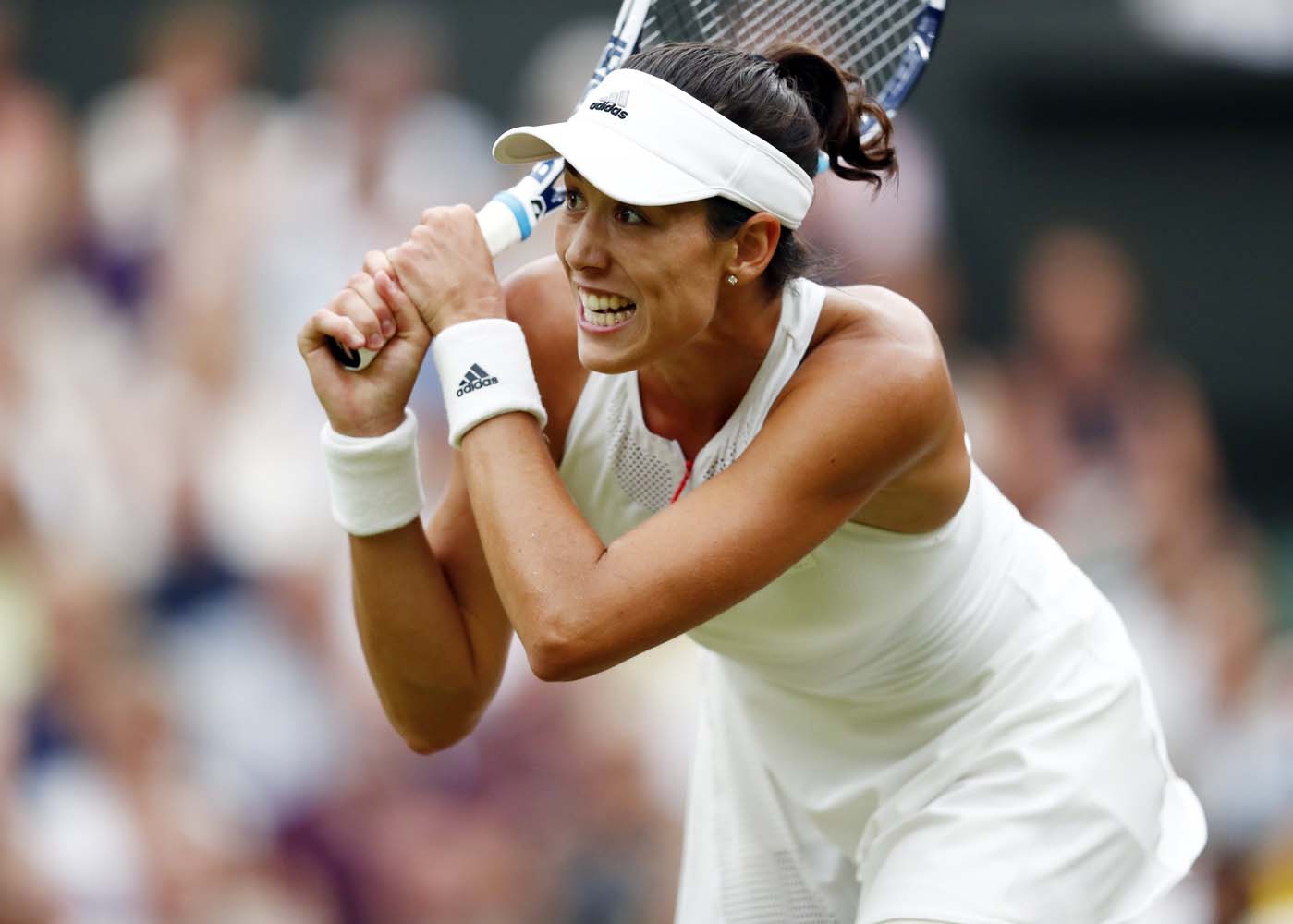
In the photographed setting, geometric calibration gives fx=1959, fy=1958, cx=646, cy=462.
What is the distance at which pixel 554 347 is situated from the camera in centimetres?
290

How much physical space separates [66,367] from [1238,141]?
12.9 feet

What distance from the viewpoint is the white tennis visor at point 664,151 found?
2488 millimetres

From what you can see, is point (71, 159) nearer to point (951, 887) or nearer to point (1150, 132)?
point (1150, 132)

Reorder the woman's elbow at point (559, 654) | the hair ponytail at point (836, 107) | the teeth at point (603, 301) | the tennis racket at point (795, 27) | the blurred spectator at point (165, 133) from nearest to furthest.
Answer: the woman's elbow at point (559, 654), the teeth at point (603, 301), the hair ponytail at point (836, 107), the tennis racket at point (795, 27), the blurred spectator at point (165, 133)

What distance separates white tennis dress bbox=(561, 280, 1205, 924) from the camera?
2.81m

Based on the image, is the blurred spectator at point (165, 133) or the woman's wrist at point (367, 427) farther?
the blurred spectator at point (165, 133)

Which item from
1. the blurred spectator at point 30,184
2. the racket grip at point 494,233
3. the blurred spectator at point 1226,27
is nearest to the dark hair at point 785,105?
the racket grip at point 494,233

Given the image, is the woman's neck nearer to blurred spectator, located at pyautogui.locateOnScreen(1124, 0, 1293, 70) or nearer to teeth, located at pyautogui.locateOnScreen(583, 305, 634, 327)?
teeth, located at pyautogui.locateOnScreen(583, 305, 634, 327)

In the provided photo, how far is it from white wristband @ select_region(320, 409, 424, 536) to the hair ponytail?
71 cm

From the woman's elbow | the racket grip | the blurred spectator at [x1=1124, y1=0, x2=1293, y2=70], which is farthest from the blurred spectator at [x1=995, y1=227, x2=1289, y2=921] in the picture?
the woman's elbow

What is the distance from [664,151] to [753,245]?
8.1 inches

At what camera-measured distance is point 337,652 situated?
5637mm

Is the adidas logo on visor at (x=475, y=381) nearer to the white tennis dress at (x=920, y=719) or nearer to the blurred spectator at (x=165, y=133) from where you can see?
the white tennis dress at (x=920, y=719)

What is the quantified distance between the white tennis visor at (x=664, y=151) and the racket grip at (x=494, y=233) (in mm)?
195
